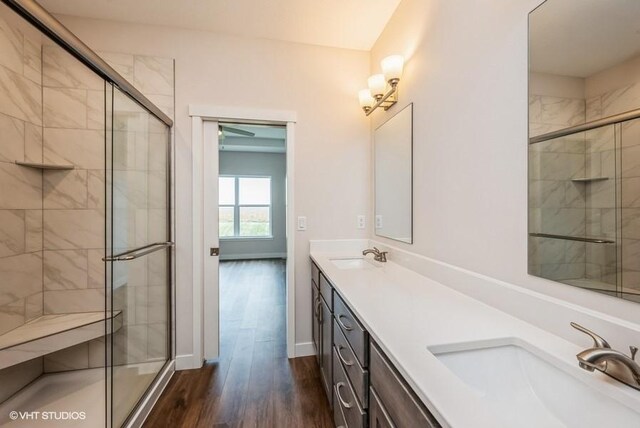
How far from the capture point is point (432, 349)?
78 cm

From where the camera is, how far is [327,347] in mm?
1634

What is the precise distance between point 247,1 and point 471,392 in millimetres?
2408

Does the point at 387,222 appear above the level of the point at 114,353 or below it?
above

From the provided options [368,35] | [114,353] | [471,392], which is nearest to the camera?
[471,392]

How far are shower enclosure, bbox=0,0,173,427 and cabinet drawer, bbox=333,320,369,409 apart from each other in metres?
1.28

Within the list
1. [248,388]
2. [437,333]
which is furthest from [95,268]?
[437,333]

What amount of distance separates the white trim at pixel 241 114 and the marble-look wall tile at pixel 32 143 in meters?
1.02

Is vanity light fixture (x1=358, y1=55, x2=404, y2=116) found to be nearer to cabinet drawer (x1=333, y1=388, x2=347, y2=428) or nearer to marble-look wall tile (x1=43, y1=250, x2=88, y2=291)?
cabinet drawer (x1=333, y1=388, x2=347, y2=428)

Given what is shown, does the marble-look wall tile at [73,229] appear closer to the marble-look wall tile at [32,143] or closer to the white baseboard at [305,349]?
the marble-look wall tile at [32,143]

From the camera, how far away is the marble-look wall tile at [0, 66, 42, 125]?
1716mm

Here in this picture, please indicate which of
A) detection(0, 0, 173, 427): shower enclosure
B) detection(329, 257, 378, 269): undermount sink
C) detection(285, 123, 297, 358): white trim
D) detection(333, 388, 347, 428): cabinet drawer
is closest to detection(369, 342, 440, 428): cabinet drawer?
detection(333, 388, 347, 428): cabinet drawer

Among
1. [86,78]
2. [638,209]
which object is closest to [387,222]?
[638,209]

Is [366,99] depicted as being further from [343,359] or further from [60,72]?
[60,72]

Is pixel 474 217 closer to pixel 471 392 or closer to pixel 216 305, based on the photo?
pixel 471 392
